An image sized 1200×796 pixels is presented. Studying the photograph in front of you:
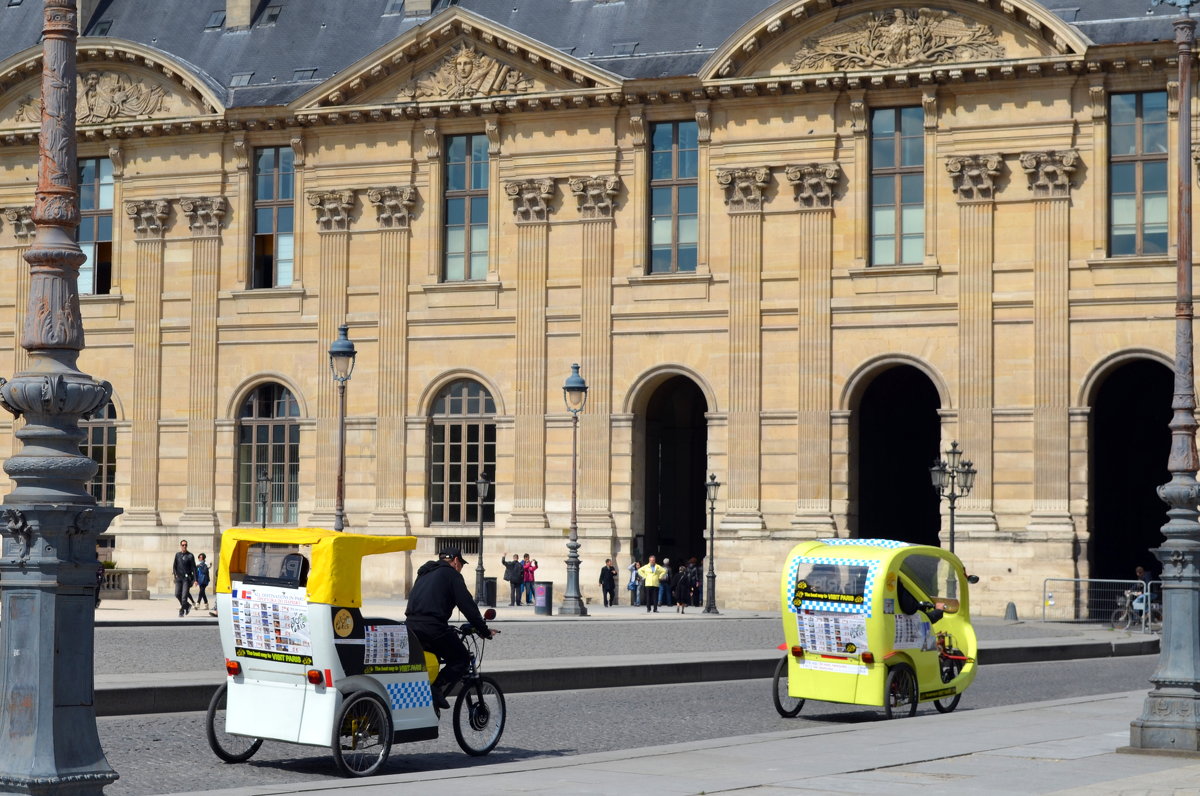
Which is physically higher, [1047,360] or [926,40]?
[926,40]

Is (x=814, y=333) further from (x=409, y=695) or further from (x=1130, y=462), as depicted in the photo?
(x=409, y=695)

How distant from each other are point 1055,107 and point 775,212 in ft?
22.4

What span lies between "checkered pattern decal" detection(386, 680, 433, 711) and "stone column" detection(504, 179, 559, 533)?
31534 mm

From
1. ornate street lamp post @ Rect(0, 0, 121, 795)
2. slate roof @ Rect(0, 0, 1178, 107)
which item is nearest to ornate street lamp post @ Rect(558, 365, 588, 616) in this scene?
slate roof @ Rect(0, 0, 1178, 107)

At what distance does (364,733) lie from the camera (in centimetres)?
1517

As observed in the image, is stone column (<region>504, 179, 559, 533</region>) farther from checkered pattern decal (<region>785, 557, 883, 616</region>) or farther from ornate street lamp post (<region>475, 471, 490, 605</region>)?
checkered pattern decal (<region>785, 557, 883, 616</region>)

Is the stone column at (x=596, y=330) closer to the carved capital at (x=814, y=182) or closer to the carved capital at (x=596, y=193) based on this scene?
the carved capital at (x=596, y=193)

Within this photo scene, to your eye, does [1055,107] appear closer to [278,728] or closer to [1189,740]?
[1189,740]

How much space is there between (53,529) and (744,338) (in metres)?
37.5

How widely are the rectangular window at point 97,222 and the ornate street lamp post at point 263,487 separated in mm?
6912

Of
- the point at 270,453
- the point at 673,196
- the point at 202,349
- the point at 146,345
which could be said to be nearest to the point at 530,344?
the point at 673,196

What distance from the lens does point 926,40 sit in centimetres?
4462

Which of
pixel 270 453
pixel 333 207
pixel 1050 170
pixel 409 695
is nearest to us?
pixel 409 695

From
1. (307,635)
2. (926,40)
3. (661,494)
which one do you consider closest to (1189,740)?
(307,635)
